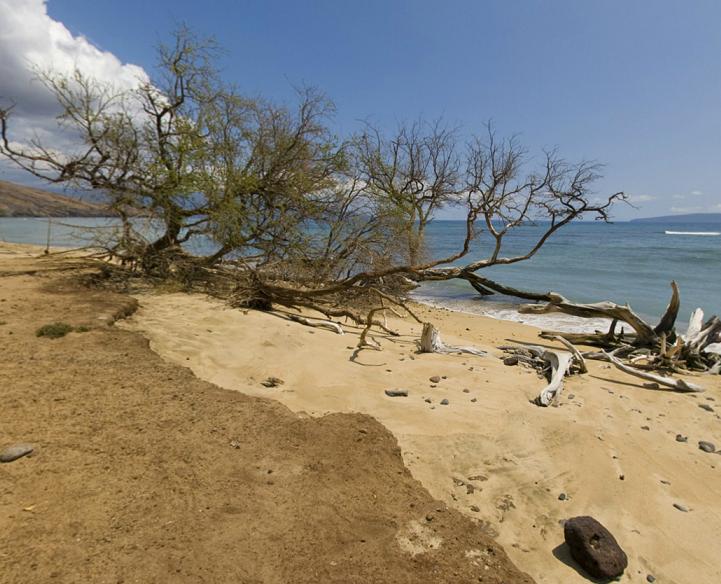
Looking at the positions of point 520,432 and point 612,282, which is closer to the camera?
point 520,432

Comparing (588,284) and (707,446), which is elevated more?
(588,284)

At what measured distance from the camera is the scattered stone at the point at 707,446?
12.5ft

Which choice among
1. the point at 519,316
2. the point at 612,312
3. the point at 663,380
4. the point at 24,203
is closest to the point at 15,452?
the point at 663,380

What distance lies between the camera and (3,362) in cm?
368

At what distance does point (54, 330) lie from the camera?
4539 millimetres

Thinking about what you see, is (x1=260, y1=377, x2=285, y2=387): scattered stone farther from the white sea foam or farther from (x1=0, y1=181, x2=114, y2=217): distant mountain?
(x1=0, y1=181, x2=114, y2=217): distant mountain

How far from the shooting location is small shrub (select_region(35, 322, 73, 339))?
14.6 ft

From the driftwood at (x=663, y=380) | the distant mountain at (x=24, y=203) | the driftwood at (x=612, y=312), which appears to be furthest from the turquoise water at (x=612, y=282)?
the distant mountain at (x=24, y=203)

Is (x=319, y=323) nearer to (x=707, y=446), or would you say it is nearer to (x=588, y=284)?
(x=707, y=446)

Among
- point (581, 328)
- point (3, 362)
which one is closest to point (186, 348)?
point (3, 362)

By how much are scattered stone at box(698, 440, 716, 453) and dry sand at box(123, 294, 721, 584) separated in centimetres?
A: 6

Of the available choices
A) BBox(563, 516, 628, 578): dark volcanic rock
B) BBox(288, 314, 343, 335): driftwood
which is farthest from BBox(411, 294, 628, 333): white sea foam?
Result: BBox(563, 516, 628, 578): dark volcanic rock

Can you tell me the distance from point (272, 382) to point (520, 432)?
7.65 feet

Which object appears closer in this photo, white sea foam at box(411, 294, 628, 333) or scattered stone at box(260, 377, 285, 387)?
scattered stone at box(260, 377, 285, 387)
